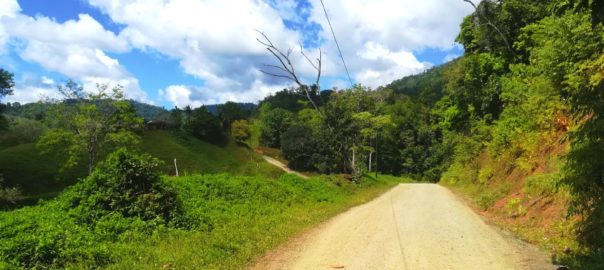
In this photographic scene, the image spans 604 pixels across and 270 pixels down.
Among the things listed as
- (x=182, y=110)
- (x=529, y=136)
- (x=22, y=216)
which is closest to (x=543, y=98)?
(x=529, y=136)

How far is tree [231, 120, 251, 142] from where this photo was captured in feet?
342

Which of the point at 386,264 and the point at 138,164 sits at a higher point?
the point at 138,164

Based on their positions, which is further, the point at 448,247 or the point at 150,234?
the point at 150,234

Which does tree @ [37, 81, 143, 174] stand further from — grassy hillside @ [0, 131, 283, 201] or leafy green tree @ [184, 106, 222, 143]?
leafy green tree @ [184, 106, 222, 143]

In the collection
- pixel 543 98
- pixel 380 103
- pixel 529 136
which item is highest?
pixel 380 103

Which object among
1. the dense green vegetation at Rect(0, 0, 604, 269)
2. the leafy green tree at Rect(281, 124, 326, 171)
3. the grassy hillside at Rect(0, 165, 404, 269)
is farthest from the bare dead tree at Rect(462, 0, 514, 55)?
the leafy green tree at Rect(281, 124, 326, 171)

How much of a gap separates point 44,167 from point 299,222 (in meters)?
54.3

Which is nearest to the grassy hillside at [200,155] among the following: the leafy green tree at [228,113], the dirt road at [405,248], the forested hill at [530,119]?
the leafy green tree at [228,113]

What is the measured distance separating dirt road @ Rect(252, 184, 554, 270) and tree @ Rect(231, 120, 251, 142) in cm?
9018

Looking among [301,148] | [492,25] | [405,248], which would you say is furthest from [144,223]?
[301,148]

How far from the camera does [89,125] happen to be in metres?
44.1

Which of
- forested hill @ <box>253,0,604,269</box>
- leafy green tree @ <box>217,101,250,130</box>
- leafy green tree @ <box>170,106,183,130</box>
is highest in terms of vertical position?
leafy green tree @ <box>217,101,250,130</box>

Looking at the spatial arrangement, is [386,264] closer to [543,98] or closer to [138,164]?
[138,164]

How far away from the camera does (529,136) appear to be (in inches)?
778
